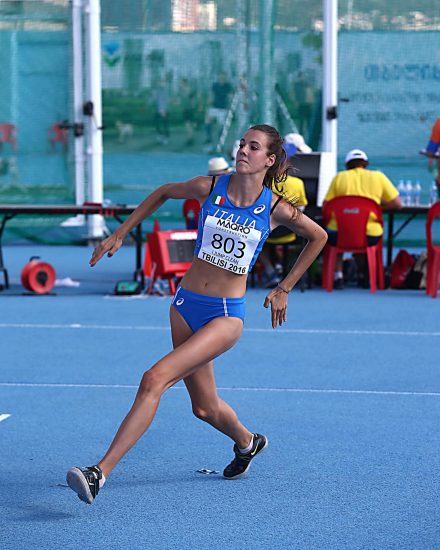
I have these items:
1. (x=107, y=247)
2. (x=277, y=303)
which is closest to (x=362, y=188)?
(x=277, y=303)

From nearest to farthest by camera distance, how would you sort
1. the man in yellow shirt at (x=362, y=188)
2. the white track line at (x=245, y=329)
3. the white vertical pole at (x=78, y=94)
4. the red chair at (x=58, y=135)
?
the white track line at (x=245, y=329) < the man in yellow shirt at (x=362, y=188) < the white vertical pole at (x=78, y=94) < the red chair at (x=58, y=135)

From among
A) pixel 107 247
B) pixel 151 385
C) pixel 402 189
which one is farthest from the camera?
pixel 402 189

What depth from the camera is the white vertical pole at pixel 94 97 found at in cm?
1695

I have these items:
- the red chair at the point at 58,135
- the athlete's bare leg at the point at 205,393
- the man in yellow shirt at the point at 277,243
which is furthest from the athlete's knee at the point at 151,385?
the red chair at the point at 58,135

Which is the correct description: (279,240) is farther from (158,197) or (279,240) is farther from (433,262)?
(158,197)

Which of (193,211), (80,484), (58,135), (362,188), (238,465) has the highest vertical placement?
(58,135)

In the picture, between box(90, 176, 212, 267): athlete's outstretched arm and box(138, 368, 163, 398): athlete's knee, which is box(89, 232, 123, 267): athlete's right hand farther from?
box(138, 368, 163, 398): athlete's knee

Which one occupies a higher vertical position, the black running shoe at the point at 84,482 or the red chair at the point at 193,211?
the black running shoe at the point at 84,482

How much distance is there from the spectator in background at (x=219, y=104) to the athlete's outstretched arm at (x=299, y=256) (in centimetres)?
1290

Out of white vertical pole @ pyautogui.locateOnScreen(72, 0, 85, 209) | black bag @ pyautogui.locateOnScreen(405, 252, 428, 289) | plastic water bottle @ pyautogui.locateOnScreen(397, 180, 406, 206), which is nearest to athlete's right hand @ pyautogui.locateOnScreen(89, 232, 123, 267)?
black bag @ pyautogui.locateOnScreen(405, 252, 428, 289)

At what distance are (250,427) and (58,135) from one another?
39.9ft

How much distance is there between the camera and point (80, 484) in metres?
4.54

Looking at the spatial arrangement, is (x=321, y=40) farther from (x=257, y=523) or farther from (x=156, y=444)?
(x=257, y=523)

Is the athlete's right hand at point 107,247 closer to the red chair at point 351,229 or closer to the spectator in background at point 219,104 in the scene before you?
the red chair at point 351,229
